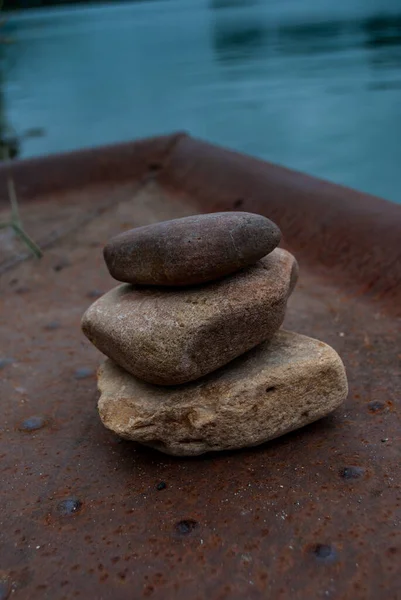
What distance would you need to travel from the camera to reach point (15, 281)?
10.1 feet

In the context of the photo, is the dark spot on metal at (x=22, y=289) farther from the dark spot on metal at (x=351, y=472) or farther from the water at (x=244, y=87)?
the dark spot on metal at (x=351, y=472)

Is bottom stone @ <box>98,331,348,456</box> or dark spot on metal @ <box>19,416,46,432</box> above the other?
bottom stone @ <box>98,331,348,456</box>

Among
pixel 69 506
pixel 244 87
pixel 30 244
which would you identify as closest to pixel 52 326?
pixel 30 244

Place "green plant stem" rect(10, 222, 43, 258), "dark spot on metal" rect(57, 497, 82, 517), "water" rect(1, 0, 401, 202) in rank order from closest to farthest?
1. "dark spot on metal" rect(57, 497, 82, 517)
2. "green plant stem" rect(10, 222, 43, 258)
3. "water" rect(1, 0, 401, 202)

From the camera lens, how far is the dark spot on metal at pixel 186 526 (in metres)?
1.33

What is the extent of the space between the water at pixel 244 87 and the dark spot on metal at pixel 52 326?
1890mm

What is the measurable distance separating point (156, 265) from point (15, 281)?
170 cm

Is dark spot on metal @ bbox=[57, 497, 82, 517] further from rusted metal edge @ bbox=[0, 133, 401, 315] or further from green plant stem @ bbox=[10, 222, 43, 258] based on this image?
green plant stem @ bbox=[10, 222, 43, 258]

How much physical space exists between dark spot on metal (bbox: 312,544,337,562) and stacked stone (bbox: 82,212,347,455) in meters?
0.36

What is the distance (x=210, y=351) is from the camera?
152 cm

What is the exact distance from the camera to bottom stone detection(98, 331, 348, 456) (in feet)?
5.01

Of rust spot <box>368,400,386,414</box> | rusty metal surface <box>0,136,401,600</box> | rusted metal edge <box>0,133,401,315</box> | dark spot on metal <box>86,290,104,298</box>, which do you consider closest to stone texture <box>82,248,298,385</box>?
rusty metal surface <box>0,136,401,600</box>

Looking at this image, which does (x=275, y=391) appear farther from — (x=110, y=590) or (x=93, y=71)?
(x=93, y=71)

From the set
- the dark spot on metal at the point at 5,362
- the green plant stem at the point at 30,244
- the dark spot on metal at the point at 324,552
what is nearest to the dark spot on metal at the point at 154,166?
the green plant stem at the point at 30,244
